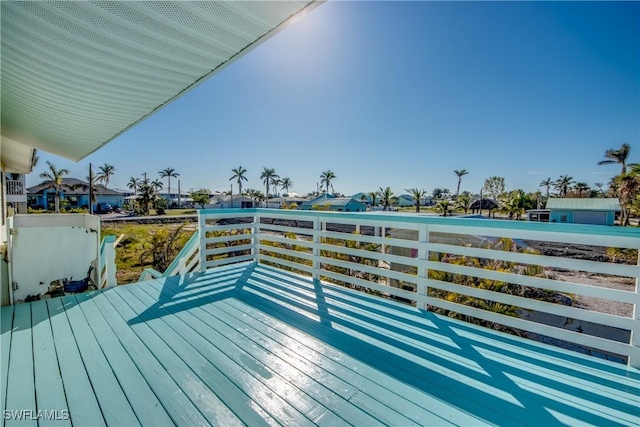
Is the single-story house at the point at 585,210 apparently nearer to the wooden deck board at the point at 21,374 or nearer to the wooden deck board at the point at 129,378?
the wooden deck board at the point at 129,378

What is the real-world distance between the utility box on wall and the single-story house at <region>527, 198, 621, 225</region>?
27836 millimetres

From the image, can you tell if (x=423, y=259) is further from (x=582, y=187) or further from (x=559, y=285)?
(x=582, y=187)

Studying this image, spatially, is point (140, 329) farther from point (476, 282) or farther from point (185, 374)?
point (476, 282)

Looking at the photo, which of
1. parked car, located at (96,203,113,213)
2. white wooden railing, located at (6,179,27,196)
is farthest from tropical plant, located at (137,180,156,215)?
white wooden railing, located at (6,179,27,196)

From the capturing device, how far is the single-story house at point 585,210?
20266 millimetres

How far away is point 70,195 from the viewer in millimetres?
37000

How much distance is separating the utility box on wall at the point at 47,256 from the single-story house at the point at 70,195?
38.5 metres

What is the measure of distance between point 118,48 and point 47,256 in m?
2.54

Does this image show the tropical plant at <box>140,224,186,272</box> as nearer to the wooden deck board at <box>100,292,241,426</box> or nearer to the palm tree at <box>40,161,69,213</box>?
the wooden deck board at <box>100,292,241,426</box>

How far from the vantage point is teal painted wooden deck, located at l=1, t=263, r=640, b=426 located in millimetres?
1401

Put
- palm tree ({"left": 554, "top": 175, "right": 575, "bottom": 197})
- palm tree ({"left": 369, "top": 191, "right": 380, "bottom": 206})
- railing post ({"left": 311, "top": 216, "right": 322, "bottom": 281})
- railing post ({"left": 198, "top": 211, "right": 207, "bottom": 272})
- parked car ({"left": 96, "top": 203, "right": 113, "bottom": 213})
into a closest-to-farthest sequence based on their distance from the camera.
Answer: railing post ({"left": 311, "top": 216, "right": 322, "bottom": 281}) → railing post ({"left": 198, "top": 211, "right": 207, "bottom": 272}) → parked car ({"left": 96, "top": 203, "right": 113, "bottom": 213}) → palm tree ({"left": 369, "top": 191, "right": 380, "bottom": 206}) → palm tree ({"left": 554, "top": 175, "right": 575, "bottom": 197})

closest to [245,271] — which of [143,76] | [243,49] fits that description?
[143,76]

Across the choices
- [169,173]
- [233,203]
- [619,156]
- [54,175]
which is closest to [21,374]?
[619,156]

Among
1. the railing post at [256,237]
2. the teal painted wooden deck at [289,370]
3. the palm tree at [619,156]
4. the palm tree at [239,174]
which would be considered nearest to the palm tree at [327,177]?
the palm tree at [239,174]
